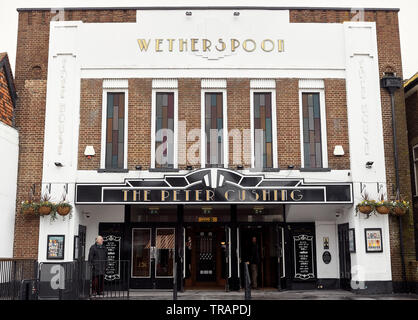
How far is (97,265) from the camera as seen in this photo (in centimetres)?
1527

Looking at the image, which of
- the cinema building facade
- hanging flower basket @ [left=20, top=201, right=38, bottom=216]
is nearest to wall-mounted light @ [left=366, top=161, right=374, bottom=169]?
the cinema building facade

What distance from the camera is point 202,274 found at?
1861 centimetres

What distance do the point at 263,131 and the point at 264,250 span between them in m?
4.44

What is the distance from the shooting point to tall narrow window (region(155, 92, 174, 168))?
17.7 metres

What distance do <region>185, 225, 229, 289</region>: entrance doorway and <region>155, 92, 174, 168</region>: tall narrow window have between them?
2684 mm

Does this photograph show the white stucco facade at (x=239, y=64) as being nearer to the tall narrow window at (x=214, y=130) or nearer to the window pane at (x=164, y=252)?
the tall narrow window at (x=214, y=130)

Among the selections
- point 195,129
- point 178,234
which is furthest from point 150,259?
point 195,129

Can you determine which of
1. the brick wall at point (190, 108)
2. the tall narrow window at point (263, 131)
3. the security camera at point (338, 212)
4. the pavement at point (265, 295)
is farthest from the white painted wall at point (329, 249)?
the brick wall at point (190, 108)

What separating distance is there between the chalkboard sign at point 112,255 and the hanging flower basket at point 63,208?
210 centimetres

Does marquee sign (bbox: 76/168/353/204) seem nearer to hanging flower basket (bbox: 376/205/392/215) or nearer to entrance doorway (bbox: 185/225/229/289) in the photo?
hanging flower basket (bbox: 376/205/392/215)

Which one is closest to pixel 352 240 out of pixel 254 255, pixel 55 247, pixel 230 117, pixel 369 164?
pixel 369 164

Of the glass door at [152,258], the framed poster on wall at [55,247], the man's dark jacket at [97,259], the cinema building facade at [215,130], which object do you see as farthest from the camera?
the glass door at [152,258]

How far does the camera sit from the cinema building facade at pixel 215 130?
1741 centimetres

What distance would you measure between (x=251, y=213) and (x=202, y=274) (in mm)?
2867
